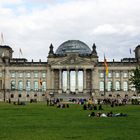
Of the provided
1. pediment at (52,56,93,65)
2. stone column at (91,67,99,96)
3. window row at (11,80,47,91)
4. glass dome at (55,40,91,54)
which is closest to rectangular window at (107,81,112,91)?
stone column at (91,67,99,96)

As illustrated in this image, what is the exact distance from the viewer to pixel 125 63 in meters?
162

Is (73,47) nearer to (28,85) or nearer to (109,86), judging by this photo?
→ (109,86)

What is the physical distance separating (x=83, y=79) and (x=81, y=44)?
23252 millimetres

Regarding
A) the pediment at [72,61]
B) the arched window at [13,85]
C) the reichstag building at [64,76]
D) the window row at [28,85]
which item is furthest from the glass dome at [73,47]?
the arched window at [13,85]

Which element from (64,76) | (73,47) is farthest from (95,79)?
(73,47)

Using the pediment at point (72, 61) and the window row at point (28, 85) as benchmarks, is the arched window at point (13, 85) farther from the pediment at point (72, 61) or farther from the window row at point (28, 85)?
the pediment at point (72, 61)

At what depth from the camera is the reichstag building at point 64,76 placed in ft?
524

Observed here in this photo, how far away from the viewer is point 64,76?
166 meters

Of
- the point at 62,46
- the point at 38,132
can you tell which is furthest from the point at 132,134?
the point at 62,46

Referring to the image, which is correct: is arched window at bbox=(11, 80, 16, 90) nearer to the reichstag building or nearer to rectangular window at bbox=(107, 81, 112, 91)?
the reichstag building

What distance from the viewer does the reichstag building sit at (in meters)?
160

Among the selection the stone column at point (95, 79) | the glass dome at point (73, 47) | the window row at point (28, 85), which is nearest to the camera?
the stone column at point (95, 79)

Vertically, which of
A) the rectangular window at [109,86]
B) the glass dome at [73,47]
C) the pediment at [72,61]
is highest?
the glass dome at [73,47]

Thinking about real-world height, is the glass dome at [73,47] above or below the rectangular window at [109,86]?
above
